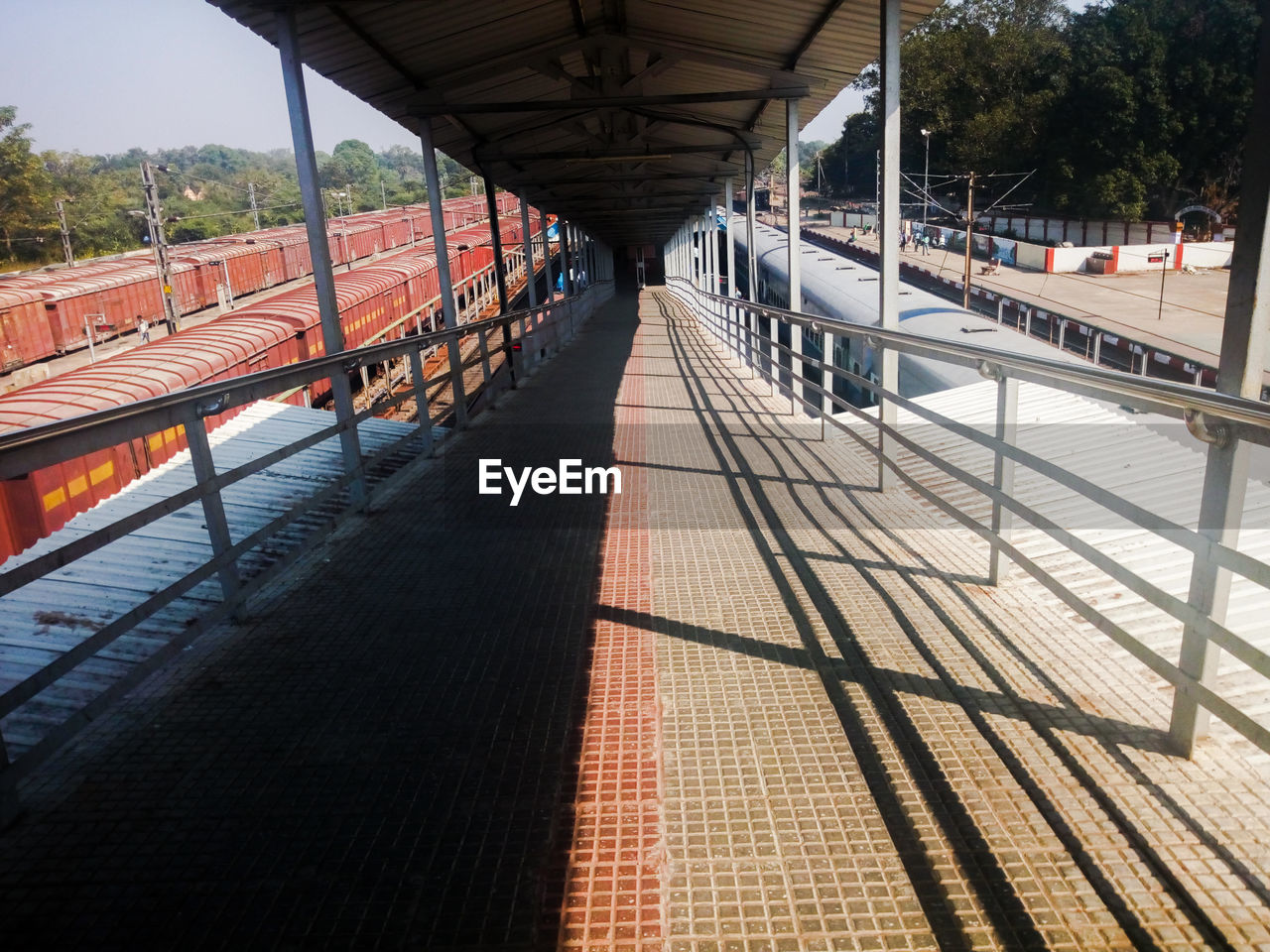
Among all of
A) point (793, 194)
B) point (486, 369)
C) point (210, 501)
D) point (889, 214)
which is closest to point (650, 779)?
point (210, 501)

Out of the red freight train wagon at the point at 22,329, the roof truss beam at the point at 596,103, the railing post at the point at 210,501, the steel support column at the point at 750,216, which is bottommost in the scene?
the red freight train wagon at the point at 22,329

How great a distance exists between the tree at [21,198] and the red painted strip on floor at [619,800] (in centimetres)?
5763

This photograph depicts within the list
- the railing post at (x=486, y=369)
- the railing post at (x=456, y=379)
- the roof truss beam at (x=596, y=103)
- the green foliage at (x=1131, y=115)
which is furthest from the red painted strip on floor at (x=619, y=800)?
the green foliage at (x=1131, y=115)

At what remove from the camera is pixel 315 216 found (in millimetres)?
5352

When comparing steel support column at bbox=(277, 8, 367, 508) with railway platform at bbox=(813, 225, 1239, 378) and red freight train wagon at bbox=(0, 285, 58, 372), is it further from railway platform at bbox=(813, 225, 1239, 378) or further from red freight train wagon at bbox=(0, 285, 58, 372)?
red freight train wagon at bbox=(0, 285, 58, 372)

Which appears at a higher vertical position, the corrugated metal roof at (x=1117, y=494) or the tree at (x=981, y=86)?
the tree at (x=981, y=86)

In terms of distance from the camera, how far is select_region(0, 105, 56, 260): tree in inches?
1882

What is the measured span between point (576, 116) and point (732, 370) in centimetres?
418

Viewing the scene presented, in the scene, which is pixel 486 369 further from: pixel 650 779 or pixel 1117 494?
pixel 650 779

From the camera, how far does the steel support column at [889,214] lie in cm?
515

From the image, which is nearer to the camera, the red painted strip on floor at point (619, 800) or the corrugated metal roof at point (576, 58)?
the red painted strip on floor at point (619, 800)

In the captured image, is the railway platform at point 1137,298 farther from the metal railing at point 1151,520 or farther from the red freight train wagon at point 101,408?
the red freight train wagon at point 101,408

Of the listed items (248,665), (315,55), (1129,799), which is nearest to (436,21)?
(315,55)

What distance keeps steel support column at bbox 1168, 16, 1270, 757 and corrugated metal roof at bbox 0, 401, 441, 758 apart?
313cm
